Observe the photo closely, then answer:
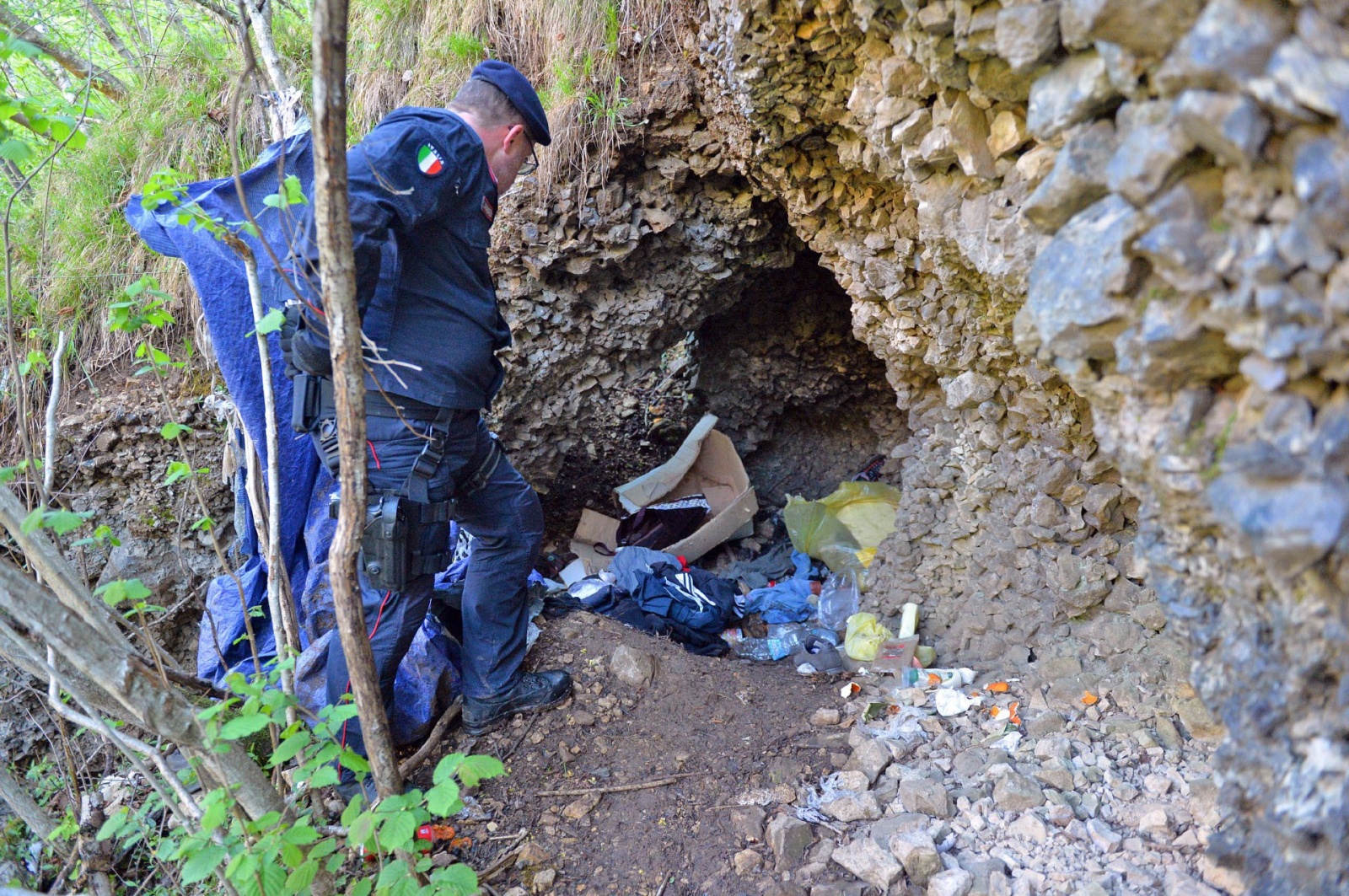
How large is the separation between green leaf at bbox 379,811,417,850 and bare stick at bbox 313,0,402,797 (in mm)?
207

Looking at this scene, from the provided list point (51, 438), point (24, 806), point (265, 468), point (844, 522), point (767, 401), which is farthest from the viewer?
point (767, 401)

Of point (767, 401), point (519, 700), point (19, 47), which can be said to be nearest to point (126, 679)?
point (19, 47)

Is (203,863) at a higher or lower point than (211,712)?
lower

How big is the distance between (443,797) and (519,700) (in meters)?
1.10

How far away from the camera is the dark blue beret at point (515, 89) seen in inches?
96.1

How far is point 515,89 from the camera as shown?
2.45m

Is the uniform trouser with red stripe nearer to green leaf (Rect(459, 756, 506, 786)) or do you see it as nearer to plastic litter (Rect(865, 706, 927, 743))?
green leaf (Rect(459, 756, 506, 786))

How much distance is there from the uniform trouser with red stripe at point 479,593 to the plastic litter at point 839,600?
1483mm

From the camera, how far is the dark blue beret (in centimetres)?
244

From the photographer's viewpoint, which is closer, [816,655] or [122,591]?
[122,591]

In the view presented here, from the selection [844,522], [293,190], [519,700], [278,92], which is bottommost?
[844,522]

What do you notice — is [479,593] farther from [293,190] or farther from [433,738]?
[293,190]

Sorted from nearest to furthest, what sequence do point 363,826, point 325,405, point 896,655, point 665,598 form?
point 363,826 → point 325,405 → point 896,655 → point 665,598

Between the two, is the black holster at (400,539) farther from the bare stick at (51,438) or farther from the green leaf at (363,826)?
the green leaf at (363,826)
